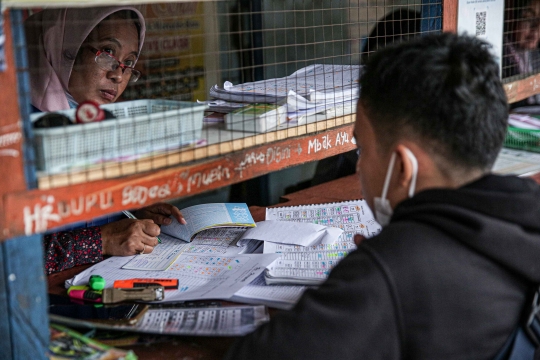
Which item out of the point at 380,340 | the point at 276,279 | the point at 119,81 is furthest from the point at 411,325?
the point at 119,81

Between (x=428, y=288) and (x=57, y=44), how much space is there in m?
1.46

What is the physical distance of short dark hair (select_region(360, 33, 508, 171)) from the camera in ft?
3.35

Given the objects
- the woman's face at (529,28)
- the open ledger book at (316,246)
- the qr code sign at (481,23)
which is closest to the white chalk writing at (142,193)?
the open ledger book at (316,246)

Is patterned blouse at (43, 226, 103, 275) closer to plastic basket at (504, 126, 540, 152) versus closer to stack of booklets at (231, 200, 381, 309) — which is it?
stack of booklets at (231, 200, 381, 309)

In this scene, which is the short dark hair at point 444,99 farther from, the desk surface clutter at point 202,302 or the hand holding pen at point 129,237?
the hand holding pen at point 129,237

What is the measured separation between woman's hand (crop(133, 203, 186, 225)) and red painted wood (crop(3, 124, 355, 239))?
0.49 meters

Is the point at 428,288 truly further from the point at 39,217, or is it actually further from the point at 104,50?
the point at 104,50

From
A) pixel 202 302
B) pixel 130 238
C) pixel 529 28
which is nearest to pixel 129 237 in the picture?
pixel 130 238

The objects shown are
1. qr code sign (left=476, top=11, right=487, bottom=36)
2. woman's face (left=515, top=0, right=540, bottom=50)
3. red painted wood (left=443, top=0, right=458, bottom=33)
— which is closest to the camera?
red painted wood (left=443, top=0, right=458, bottom=33)

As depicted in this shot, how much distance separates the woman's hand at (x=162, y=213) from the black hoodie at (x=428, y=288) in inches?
32.5

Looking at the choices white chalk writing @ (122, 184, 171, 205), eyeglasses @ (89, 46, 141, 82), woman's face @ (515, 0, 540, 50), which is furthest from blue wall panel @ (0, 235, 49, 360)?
woman's face @ (515, 0, 540, 50)

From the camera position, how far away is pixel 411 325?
3.08 feet

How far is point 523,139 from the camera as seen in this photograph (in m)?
2.56

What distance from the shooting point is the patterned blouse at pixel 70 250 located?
1579 millimetres
